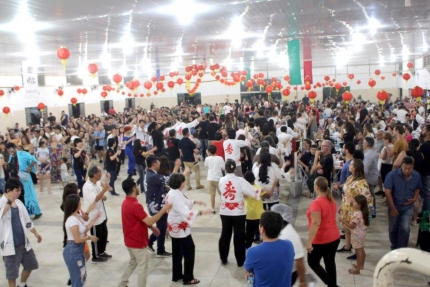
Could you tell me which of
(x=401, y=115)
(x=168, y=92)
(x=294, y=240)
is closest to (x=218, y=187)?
(x=294, y=240)

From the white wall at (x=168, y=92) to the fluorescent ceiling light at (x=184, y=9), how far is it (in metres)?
12.2

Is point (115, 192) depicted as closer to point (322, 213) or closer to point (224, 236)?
point (224, 236)

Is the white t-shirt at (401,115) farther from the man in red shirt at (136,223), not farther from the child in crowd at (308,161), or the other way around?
the man in red shirt at (136,223)

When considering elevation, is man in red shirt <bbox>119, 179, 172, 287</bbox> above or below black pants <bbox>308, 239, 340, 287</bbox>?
above

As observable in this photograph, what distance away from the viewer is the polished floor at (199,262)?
16.8 ft

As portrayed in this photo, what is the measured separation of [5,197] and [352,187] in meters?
4.16

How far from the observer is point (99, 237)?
19.2 ft

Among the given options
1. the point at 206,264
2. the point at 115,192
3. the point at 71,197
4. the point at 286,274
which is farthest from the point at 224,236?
the point at 115,192

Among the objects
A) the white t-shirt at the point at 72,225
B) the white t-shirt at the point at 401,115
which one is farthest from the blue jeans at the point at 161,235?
the white t-shirt at the point at 401,115

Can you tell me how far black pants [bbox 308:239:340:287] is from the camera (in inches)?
171

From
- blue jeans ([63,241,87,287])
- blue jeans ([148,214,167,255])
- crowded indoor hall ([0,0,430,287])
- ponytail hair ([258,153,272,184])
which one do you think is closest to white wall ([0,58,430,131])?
crowded indoor hall ([0,0,430,287])

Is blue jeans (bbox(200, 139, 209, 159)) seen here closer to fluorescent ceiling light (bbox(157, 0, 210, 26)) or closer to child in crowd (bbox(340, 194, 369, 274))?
fluorescent ceiling light (bbox(157, 0, 210, 26))

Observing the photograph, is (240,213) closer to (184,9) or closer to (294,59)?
(184,9)

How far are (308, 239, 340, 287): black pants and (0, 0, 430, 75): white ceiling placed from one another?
4.40 metres
